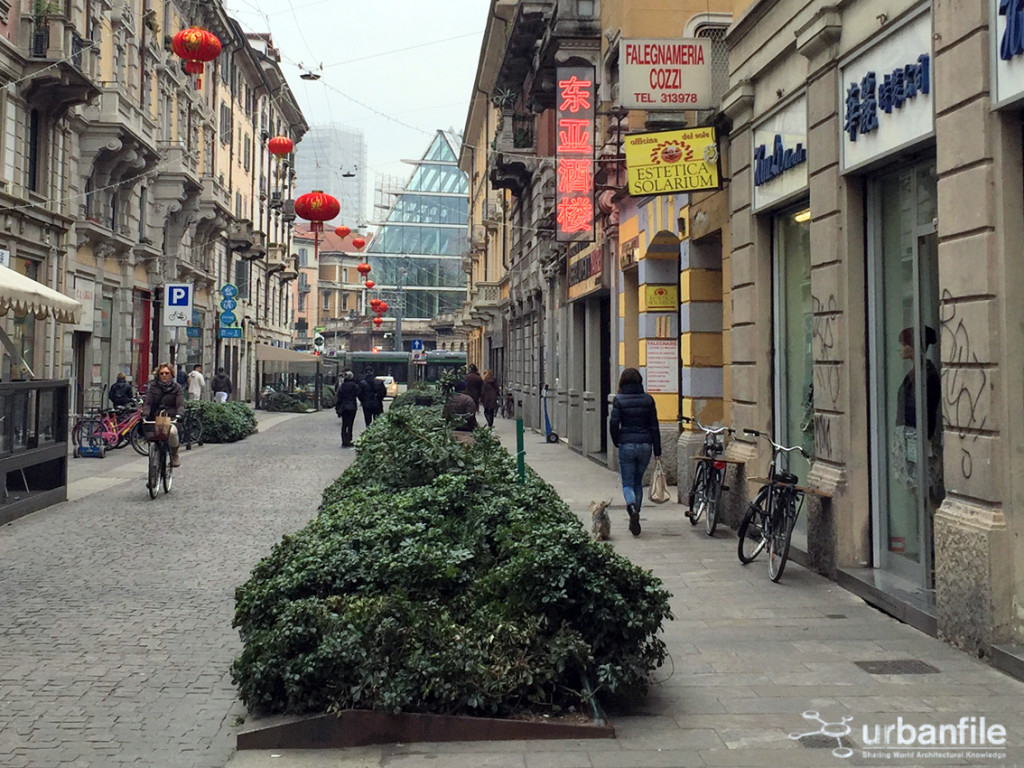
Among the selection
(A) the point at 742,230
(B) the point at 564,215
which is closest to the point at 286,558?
(A) the point at 742,230

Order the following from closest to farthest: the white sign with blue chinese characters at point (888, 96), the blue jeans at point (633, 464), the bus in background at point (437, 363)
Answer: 1. the white sign with blue chinese characters at point (888, 96)
2. the blue jeans at point (633, 464)
3. the bus in background at point (437, 363)

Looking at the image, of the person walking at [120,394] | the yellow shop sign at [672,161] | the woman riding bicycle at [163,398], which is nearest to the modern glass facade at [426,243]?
the person walking at [120,394]

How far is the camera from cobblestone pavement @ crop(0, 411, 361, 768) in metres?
4.88

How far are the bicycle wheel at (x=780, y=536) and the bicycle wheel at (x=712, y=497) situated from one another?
7.43ft

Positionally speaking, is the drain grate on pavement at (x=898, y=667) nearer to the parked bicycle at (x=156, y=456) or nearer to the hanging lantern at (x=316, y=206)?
the parked bicycle at (x=156, y=456)

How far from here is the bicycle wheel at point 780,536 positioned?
8477 mm

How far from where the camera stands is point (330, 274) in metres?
104

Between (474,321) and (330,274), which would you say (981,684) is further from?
(330,274)

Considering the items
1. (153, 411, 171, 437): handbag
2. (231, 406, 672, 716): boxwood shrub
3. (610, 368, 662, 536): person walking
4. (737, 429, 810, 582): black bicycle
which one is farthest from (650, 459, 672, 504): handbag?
(231, 406, 672, 716): boxwood shrub

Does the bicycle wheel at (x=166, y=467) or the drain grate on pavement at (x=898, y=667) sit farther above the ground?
the bicycle wheel at (x=166, y=467)

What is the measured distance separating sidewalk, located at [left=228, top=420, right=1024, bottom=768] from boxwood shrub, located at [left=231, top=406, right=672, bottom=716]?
0.84ft

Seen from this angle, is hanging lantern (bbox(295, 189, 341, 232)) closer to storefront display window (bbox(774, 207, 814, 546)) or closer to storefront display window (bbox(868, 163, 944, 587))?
storefront display window (bbox(774, 207, 814, 546))

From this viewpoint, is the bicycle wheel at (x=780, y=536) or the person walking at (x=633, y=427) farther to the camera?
the person walking at (x=633, y=427)

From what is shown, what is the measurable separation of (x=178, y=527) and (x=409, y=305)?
92568 millimetres
